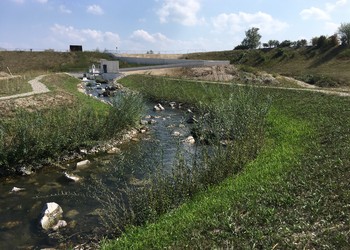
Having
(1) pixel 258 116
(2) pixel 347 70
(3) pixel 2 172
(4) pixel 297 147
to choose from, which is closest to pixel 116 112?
(3) pixel 2 172

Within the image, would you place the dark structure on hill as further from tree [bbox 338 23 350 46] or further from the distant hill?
tree [bbox 338 23 350 46]

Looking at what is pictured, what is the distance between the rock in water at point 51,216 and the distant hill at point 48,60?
79.0 metres

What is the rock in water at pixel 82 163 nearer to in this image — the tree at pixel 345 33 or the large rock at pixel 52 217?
the large rock at pixel 52 217

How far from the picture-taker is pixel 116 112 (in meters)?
21.3

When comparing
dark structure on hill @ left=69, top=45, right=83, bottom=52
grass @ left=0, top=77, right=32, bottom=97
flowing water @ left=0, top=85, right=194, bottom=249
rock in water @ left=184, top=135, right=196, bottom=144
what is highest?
dark structure on hill @ left=69, top=45, right=83, bottom=52

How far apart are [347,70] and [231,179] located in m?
60.5

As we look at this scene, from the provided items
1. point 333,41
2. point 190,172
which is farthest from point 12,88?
point 333,41

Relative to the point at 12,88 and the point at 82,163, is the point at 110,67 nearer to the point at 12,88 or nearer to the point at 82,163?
the point at 12,88

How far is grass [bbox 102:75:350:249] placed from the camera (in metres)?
7.44

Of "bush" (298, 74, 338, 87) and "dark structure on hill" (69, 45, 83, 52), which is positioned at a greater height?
→ "dark structure on hill" (69, 45, 83, 52)

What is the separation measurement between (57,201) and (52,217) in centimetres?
160

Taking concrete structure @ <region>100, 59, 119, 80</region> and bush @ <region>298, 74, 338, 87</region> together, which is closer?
bush @ <region>298, 74, 338, 87</region>

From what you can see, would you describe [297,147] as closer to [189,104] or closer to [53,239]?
[53,239]

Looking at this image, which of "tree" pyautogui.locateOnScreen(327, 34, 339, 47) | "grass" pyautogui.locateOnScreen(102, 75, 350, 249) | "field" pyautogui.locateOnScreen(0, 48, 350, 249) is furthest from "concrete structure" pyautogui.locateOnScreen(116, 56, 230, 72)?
"grass" pyautogui.locateOnScreen(102, 75, 350, 249)
